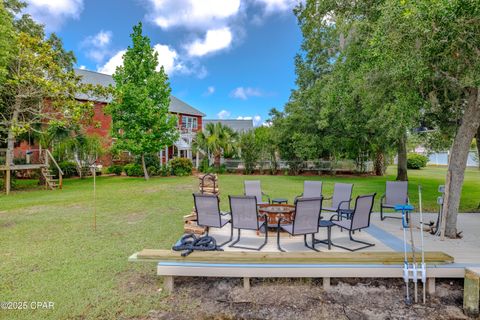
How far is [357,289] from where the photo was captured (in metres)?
3.80

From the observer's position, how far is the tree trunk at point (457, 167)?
5129mm

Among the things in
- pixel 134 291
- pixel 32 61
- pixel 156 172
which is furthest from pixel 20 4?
pixel 134 291

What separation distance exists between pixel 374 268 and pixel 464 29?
413cm

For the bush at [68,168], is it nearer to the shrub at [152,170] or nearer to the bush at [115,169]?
the bush at [115,169]

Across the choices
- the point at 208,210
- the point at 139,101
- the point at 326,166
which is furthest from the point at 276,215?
the point at 326,166

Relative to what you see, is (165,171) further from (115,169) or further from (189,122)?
(189,122)

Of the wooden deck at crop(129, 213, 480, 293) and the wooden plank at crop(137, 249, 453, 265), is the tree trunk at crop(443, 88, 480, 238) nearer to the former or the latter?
the wooden deck at crop(129, 213, 480, 293)

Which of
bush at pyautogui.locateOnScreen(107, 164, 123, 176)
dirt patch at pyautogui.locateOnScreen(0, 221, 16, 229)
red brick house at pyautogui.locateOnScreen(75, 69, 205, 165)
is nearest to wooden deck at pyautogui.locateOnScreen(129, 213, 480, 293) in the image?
dirt patch at pyautogui.locateOnScreen(0, 221, 16, 229)

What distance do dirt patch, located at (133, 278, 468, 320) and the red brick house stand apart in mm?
19794

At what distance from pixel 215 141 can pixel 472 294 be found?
66.9ft

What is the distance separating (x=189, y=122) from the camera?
33344 millimetres

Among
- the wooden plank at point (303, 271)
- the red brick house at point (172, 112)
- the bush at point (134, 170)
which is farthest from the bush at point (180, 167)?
the wooden plank at point (303, 271)

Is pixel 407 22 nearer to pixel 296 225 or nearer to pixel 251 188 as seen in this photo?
pixel 296 225

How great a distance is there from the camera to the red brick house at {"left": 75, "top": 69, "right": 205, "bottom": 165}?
2477cm
